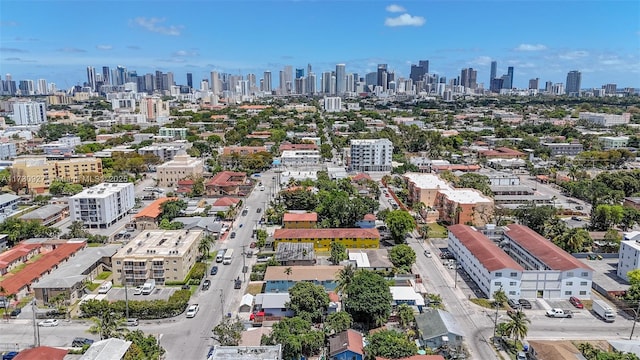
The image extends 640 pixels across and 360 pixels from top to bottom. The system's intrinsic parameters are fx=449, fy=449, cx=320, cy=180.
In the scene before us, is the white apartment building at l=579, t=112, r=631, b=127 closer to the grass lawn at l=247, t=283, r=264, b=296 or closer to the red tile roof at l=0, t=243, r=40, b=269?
the grass lawn at l=247, t=283, r=264, b=296

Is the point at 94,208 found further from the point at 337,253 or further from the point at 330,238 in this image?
the point at 337,253

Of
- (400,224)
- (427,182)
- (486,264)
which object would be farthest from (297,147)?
(486,264)

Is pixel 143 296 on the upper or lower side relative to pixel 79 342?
upper

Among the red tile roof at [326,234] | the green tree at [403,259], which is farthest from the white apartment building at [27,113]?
the green tree at [403,259]

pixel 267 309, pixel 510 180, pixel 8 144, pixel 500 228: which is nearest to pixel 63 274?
pixel 267 309

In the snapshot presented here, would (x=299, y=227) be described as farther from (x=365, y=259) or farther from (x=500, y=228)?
(x=500, y=228)
